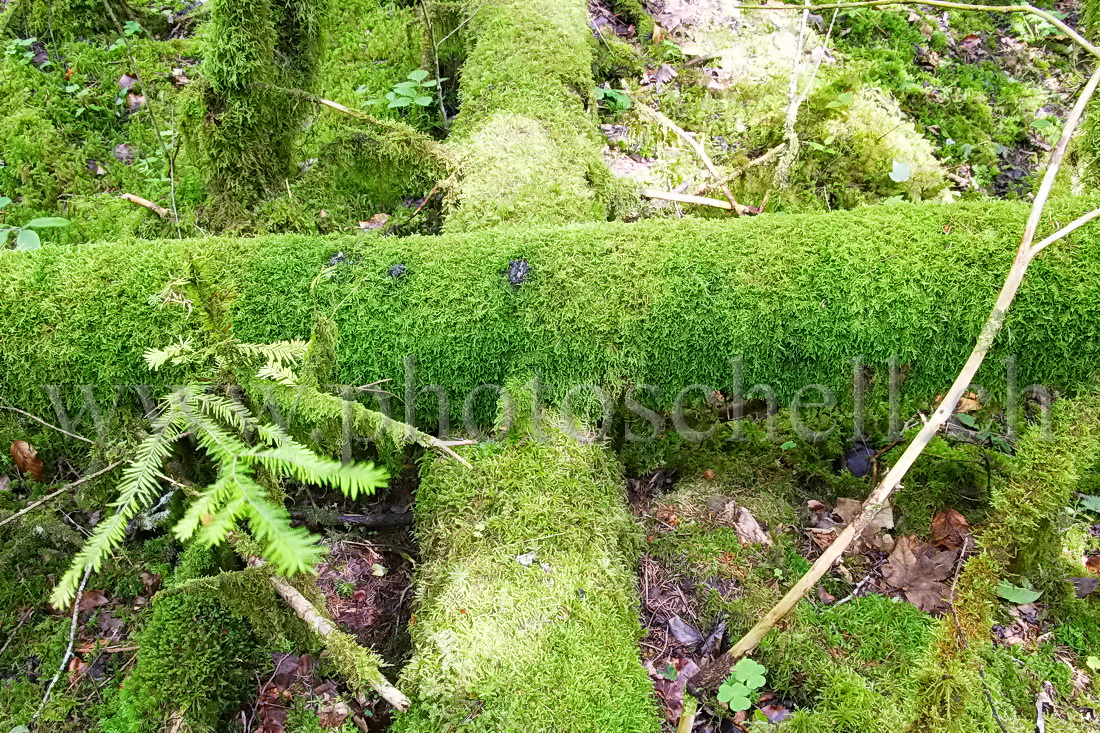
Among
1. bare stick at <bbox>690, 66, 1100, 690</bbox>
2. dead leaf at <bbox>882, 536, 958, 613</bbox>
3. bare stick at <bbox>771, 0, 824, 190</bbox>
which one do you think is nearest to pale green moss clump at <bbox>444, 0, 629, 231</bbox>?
bare stick at <bbox>771, 0, 824, 190</bbox>

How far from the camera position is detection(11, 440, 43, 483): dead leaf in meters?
3.35

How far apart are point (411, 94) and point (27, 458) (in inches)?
132

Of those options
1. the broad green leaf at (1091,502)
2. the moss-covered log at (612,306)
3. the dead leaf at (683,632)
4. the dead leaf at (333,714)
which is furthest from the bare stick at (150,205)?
the broad green leaf at (1091,502)

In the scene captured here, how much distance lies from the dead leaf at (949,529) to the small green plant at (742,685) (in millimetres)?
1300

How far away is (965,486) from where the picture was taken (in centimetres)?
346

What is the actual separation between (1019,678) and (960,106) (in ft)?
15.4

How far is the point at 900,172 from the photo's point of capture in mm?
4578

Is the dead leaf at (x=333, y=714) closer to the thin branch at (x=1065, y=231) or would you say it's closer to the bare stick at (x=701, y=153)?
the thin branch at (x=1065, y=231)

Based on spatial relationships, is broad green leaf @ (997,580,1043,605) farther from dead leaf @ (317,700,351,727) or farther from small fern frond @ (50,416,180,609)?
small fern frond @ (50,416,180,609)

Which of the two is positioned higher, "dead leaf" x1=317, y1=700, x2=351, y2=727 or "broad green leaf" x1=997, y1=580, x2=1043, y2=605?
"dead leaf" x1=317, y1=700, x2=351, y2=727

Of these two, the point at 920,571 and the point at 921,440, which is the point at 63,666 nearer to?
the point at 921,440

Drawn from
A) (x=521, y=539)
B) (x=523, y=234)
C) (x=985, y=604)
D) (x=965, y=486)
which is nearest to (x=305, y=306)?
(x=523, y=234)

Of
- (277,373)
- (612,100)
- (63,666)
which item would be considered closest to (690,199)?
(612,100)

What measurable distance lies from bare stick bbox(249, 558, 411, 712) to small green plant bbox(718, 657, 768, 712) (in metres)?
1.26
